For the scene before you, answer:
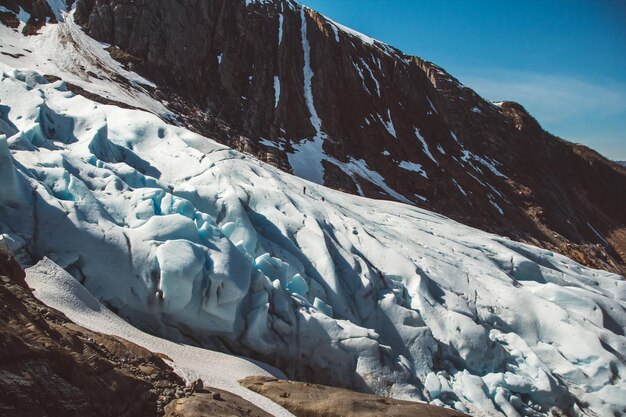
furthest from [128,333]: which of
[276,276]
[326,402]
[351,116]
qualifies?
[351,116]

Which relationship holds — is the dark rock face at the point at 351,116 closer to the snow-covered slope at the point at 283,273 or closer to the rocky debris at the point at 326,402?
the snow-covered slope at the point at 283,273

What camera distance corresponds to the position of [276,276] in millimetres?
18094

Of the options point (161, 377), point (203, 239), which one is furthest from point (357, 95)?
point (161, 377)

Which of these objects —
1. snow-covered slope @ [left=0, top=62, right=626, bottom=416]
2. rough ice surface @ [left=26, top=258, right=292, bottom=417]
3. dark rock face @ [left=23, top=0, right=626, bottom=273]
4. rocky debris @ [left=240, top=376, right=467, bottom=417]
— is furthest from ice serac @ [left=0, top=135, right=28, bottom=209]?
dark rock face @ [left=23, top=0, right=626, bottom=273]

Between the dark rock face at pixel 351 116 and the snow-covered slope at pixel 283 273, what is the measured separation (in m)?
28.8

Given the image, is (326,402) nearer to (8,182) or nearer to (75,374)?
(75,374)

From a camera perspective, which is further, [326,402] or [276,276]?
[276,276]

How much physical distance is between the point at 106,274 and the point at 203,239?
2.97 metres

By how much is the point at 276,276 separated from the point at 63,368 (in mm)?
10276

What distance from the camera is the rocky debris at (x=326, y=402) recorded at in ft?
37.8

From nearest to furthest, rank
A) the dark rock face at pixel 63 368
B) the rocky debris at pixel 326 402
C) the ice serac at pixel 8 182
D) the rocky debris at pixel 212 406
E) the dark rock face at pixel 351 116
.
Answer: the dark rock face at pixel 63 368, the rocky debris at pixel 212 406, the rocky debris at pixel 326 402, the ice serac at pixel 8 182, the dark rock face at pixel 351 116

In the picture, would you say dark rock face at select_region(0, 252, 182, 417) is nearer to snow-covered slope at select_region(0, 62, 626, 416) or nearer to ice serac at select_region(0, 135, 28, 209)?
ice serac at select_region(0, 135, 28, 209)

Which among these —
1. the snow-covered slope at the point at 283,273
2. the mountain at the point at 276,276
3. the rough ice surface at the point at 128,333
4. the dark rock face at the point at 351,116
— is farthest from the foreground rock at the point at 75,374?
the dark rock face at the point at 351,116

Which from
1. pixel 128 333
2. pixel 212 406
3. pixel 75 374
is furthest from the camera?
pixel 128 333
